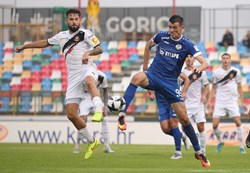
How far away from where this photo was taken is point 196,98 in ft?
66.6

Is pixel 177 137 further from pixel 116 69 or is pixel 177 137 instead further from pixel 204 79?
pixel 116 69

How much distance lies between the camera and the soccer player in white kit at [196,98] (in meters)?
19.9

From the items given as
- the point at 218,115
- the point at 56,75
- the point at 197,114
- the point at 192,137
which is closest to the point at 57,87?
the point at 56,75

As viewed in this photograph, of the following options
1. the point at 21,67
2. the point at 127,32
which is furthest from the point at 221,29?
Answer: the point at 21,67

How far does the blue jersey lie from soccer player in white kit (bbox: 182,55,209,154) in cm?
532

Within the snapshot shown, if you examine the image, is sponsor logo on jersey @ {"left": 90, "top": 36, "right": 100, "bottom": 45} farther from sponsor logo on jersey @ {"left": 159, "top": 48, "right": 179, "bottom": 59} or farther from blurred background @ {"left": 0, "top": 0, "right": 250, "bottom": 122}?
blurred background @ {"left": 0, "top": 0, "right": 250, "bottom": 122}

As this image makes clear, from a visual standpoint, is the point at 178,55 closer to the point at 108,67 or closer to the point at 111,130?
the point at 111,130

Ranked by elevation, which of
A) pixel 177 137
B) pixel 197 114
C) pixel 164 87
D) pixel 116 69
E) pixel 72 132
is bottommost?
pixel 72 132

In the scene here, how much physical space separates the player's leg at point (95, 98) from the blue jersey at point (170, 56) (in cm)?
101

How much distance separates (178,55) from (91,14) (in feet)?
66.0

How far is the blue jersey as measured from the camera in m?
14.2

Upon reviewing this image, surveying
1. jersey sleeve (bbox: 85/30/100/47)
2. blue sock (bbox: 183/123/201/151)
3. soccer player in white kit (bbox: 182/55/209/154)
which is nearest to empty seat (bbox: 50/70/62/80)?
soccer player in white kit (bbox: 182/55/209/154)

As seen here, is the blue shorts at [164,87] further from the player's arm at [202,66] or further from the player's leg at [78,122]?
the player's leg at [78,122]

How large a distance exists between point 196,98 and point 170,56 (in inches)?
240
